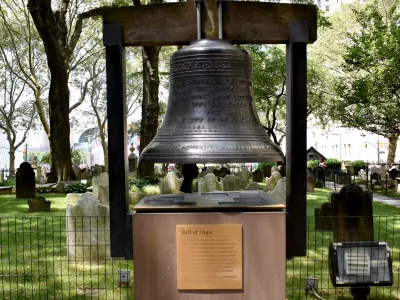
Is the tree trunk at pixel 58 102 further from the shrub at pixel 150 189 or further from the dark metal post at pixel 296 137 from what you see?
the dark metal post at pixel 296 137

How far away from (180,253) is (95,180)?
1019 centimetres

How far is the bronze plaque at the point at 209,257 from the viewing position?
13.0ft

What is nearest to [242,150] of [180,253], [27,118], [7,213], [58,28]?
[180,253]

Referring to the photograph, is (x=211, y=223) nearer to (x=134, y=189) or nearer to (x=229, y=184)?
(x=229, y=184)

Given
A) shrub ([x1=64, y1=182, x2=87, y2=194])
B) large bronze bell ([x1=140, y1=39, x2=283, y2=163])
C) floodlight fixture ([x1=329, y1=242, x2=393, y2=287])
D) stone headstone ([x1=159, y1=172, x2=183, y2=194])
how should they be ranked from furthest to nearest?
shrub ([x1=64, y1=182, x2=87, y2=194]) → stone headstone ([x1=159, y1=172, x2=183, y2=194]) → floodlight fixture ([x1=329, y1=242, x2=393, y2=287]) → large bronze bell ([x1=140, y1=39, x2=283, y2=163])

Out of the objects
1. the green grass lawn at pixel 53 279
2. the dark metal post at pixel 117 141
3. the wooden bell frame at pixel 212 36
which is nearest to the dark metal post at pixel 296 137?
the wooden bell frame at pixel 212 36

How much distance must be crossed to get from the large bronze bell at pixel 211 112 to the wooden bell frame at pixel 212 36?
0.18 meters

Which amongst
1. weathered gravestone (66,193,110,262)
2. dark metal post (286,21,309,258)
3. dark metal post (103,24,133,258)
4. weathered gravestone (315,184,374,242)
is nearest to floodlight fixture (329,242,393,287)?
weathered gravestone (315,184,374,242)

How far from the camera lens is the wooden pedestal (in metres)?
3.97

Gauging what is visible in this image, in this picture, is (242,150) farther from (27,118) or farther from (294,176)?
(27,118)

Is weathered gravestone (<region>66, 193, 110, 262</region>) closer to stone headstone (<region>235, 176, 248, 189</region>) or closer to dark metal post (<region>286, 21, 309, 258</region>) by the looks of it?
dark metal post (<region>286, 21, 309, 258</region>)

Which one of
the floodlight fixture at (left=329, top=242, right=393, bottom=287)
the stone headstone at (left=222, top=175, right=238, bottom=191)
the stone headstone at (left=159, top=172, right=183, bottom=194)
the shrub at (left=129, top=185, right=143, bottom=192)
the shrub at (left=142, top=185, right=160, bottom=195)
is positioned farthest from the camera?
the shrub at (left=142, top=185, right=160, bottom=195)

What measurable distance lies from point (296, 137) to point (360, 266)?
226 centimetres

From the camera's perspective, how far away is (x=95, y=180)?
13.8 m
